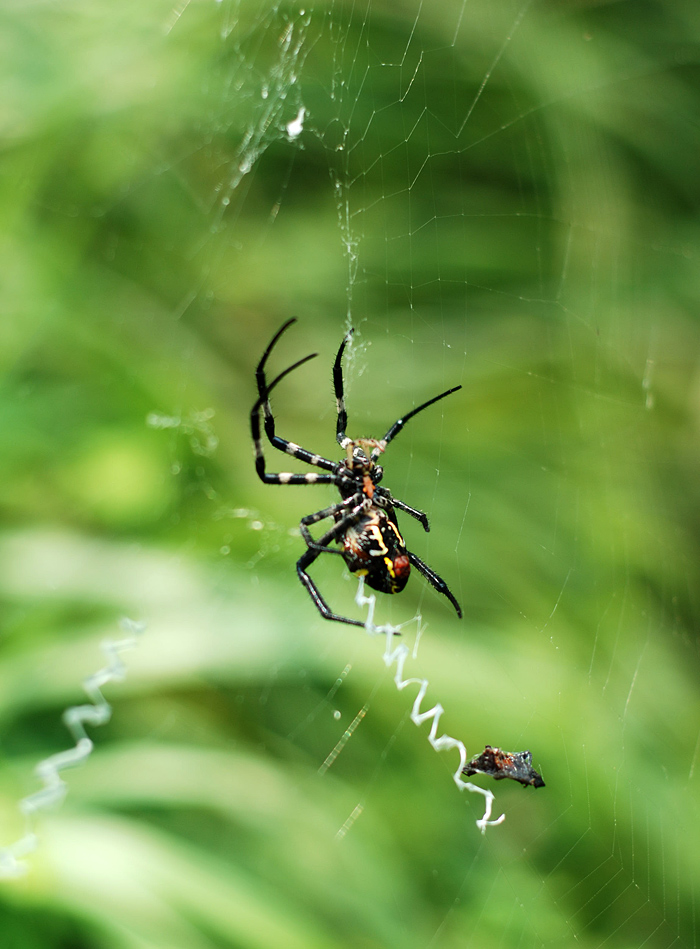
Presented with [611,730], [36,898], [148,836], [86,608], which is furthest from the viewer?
[86,608]

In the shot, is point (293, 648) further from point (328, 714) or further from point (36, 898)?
point (36, 898)

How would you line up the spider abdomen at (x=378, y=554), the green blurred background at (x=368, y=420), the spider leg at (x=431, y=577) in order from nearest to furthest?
the spider abdomen at (x=378, y=554)
the spider leg at (x=431, y=577)
the green blurred background at (x=368, y=420)

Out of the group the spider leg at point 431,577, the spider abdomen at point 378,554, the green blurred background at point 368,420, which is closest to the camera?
the spider abdomen at point 378,554

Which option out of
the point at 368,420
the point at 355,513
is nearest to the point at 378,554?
the point at 355,513

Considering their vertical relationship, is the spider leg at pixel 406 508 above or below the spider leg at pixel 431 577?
above

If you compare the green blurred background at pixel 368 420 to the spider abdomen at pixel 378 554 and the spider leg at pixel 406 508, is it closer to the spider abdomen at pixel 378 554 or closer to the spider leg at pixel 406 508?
the spider leg at pixel 406 508

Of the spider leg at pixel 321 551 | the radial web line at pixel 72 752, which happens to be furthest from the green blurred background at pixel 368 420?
the spider leg at pixel 321 551

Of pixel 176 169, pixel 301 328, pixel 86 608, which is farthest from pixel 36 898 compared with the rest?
pixel 176 169
